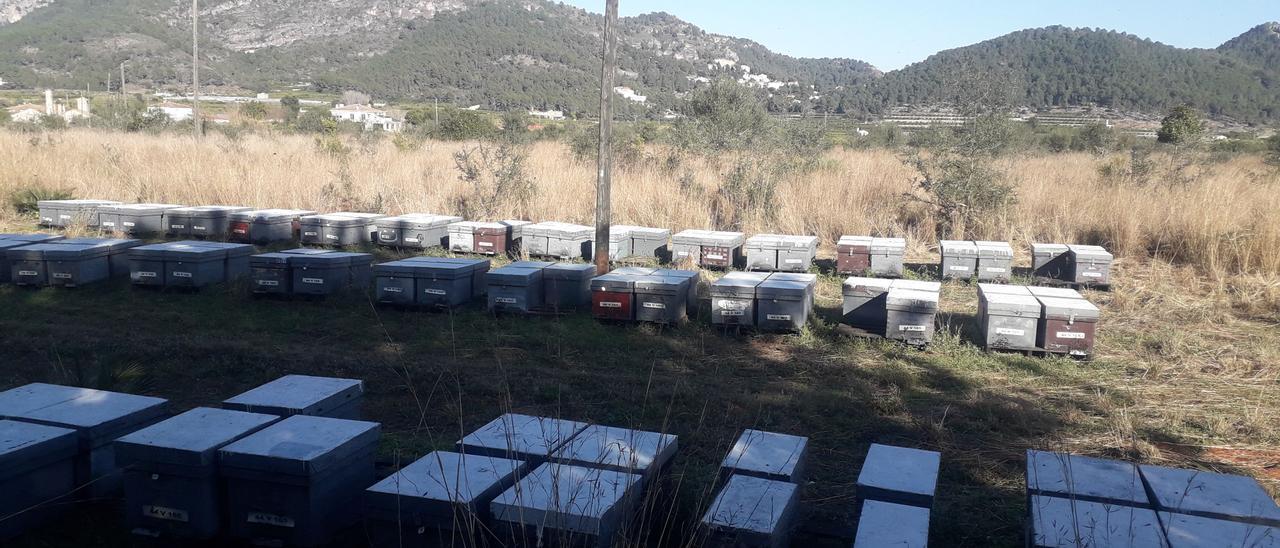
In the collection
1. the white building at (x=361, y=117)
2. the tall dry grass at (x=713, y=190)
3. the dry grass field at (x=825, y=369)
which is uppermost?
the white building at (x=361, y=117)

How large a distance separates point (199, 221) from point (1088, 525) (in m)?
11.9

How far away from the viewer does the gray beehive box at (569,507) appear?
293 centimetres

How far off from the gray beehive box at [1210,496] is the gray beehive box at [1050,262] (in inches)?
271

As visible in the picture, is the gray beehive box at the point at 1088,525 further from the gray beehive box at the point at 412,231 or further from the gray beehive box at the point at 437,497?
the gray beehive box at the point at 412,231

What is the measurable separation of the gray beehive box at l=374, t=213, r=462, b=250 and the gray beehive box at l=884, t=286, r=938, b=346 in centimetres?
630

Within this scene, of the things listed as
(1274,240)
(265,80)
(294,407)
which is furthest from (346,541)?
(265,80)

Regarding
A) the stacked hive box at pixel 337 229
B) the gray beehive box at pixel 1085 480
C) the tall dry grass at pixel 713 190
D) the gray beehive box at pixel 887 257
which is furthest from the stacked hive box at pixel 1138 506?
the stacked hive box at pixel 337 229

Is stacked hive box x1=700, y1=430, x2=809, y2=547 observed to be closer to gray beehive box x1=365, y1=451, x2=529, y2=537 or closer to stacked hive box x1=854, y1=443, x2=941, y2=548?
stacked hive box x1=854, y1=443, x2=941, y2=548

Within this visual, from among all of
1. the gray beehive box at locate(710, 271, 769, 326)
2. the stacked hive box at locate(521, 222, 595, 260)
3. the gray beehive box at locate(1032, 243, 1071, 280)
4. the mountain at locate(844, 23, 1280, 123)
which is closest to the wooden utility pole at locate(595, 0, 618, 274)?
the stacked hive box at locate(521, 222, 595, 260)

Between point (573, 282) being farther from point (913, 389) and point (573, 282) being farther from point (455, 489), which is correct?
point (455, 489)

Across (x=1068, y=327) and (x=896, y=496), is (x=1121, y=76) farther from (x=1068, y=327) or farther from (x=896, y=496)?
(x=896, y=496)

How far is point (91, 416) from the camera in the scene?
3918 mm

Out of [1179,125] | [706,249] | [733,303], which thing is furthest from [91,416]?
[1179,125]

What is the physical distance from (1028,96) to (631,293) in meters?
45.4
